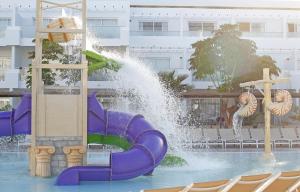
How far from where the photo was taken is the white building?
114 ft

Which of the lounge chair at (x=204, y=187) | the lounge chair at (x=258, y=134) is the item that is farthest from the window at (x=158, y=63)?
the lounge chair at (x=204, y=187)

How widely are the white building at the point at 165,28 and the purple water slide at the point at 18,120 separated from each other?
64.0 feet

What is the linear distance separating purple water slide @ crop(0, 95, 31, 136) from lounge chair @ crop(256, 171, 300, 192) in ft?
23.8

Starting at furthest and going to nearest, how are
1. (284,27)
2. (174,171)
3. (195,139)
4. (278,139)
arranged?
(284,27), (278,139), (195,139), (174,171)

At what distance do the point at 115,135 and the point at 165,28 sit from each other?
27.2m

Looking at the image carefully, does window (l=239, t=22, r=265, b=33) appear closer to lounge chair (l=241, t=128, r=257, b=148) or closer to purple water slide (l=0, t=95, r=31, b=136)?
lounge chair (l=241, t=128, r=257, b=148)

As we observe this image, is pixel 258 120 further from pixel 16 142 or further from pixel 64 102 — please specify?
pixel 64 102

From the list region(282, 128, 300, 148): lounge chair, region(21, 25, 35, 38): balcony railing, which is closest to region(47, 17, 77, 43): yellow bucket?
region(282, 128, 300, 148): lounge chair

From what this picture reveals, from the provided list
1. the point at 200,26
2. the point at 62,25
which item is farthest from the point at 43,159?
the point at 200,26

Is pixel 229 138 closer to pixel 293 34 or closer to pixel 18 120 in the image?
pixel 18 120

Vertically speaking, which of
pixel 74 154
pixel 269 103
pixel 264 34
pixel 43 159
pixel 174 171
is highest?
pixel 264 34

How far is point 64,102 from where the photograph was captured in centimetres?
1297

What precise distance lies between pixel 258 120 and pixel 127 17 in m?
12.0

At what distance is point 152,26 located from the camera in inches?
1560
